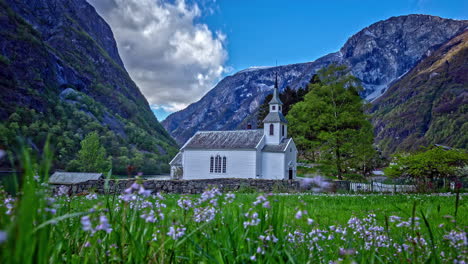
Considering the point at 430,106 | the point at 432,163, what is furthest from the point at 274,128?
the point at 430,106

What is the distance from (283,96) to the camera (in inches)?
2454

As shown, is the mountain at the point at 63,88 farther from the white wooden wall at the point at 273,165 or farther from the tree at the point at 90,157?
the white wooden wall at the point at 273,165

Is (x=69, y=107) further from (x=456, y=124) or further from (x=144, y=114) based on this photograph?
(x=456, y=124)

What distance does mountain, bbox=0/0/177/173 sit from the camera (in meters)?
76.4

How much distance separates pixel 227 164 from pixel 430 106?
148m

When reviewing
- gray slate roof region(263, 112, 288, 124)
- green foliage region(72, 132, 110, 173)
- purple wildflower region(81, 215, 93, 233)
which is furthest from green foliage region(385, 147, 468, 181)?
green foliage region(72, 132, 110, 173)

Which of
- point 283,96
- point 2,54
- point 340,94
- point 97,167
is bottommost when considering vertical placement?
point 97,167

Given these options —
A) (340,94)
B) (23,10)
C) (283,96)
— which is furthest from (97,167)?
(23,10)

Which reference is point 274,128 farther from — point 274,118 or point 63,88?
point 63,88

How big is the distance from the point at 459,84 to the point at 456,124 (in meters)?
46.0

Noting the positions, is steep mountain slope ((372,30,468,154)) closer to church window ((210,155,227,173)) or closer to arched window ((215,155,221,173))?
church window ((210,155,227,173))

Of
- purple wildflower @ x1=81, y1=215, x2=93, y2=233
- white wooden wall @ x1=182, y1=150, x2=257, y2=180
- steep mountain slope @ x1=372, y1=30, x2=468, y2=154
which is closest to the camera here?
purple wildflower @ x1=81, y1=215, x2=93, y2=233

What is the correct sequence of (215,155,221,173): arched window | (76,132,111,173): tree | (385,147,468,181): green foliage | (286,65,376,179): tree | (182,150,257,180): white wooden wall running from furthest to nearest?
(76,132,111,173): tree < (215,155,221,173): arched window < (182,150,257,180): white wooden wall < (286,65,376,179): tree < (385,147,468,181): green foliage

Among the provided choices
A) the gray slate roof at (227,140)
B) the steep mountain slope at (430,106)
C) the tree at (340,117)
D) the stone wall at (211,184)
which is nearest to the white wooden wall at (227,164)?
the gray slate roof at (227,140)
